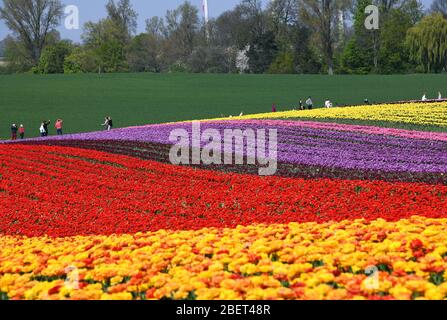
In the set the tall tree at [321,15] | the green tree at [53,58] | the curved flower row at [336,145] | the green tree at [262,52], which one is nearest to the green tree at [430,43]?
the tall tree at [321,15]

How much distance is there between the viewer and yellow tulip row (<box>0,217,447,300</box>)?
429 cm

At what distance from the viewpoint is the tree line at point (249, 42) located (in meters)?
60.1

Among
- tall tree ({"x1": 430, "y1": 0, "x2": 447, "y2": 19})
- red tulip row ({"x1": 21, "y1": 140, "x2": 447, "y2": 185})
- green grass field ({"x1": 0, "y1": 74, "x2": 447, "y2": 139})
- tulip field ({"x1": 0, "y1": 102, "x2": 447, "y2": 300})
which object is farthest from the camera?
tall tree ({"x1": 430, "y1": 0, "x2": 447, "y2": 19})

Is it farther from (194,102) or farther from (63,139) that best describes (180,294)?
(194,102)

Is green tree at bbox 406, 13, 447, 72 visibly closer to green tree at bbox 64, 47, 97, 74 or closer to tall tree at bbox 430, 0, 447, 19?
tall tree at bbox 430, 0, 447, 19

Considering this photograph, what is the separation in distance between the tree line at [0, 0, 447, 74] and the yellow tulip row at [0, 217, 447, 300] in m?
54.4

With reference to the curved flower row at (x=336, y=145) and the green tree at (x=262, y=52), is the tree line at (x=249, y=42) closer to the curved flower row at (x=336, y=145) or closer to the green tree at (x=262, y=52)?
the green tree at (x=262, y=52)

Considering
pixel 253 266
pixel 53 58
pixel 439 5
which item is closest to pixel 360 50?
pixel 439 5

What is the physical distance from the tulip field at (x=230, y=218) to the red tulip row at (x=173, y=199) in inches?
1.5

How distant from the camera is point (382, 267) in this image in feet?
16.0

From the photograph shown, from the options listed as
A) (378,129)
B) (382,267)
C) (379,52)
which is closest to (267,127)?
(378,129)

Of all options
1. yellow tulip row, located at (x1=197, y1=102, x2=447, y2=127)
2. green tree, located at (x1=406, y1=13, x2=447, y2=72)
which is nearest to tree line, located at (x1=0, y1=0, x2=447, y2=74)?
green tree, located at (x1=406, y1=13, x2=447, y2=72)

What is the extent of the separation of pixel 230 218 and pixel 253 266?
179 inches

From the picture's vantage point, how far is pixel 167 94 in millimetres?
48344
